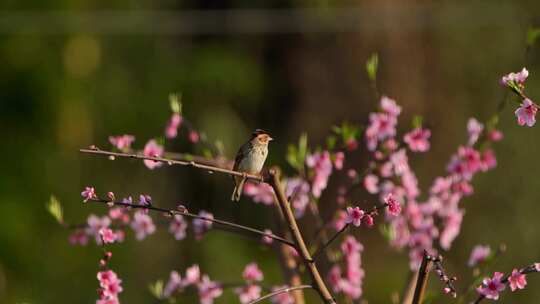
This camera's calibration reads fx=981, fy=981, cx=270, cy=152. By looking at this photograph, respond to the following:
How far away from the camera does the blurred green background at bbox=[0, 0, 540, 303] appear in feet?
26.3

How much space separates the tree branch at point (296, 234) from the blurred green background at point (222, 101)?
4732mm

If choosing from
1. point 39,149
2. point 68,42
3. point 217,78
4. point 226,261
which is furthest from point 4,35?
point 226,261

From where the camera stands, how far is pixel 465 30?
848 cm

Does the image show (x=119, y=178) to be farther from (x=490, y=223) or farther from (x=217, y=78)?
(x=490, y=223)

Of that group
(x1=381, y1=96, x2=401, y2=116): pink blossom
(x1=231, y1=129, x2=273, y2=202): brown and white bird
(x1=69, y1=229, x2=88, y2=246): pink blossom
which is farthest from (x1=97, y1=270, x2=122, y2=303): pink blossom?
(x1=381, y1=96, x2=401, y2=116): pink blossom

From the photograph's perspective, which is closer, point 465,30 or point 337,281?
point 337,281

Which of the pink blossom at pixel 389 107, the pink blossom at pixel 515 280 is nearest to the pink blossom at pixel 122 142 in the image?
the pink blossom at pixel 389 107

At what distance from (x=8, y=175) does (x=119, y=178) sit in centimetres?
111

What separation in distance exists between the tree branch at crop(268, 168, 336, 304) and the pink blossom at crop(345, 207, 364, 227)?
12 cm

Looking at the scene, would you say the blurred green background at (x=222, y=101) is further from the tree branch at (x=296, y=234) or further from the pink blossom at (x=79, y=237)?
the tree branch at (x=296, y=234)

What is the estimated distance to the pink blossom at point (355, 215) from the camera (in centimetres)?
227

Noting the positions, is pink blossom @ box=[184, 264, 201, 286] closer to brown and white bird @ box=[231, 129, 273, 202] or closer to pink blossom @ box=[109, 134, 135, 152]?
brown and white bird @ box=[231, 129, 273, 202]

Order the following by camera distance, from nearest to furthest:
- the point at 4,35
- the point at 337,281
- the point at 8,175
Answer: the point at 337,281, the point at 8,175, the point at 4,35

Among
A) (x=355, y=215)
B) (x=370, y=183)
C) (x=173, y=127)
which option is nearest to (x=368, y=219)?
(x=355, y=215)
